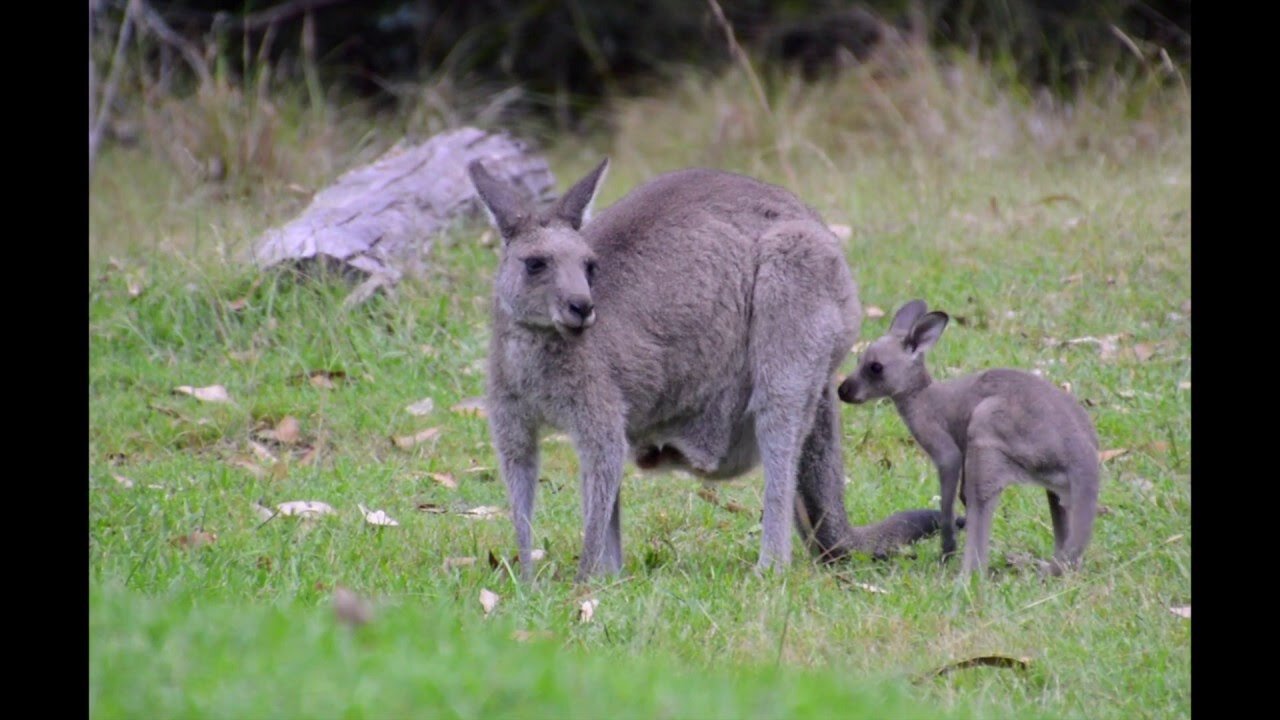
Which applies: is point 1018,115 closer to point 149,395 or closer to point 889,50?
point 889,50

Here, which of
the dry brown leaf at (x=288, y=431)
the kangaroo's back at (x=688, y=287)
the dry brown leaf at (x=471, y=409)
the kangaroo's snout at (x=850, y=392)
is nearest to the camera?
the kangaroo's back at (x=688, y=287)

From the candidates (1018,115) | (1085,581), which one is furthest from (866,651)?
(1018,115)

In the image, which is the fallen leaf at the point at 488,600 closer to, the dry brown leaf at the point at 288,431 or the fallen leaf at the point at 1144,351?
the dry brown leaf at the point at 288,431

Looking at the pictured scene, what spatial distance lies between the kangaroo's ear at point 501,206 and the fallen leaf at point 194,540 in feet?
5.59

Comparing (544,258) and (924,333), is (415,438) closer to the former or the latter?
(544,258)

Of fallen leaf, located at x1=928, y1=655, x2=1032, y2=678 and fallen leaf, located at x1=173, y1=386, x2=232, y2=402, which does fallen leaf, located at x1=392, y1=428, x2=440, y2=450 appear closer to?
fallen leaf, located at x1=173, y1=386, x2=232, y2=402

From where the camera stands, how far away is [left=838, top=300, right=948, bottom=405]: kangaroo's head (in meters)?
6.38

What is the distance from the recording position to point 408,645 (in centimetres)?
392

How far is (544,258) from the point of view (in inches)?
230

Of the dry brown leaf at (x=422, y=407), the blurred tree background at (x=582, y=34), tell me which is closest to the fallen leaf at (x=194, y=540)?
the dry brown leaf at (x=422, y=407)

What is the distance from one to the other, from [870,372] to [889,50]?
342 inches

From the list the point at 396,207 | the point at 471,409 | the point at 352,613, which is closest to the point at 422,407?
the point at 471,409

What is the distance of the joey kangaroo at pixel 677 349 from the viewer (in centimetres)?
591

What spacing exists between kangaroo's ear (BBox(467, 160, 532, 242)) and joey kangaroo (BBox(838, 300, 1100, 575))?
159cm
